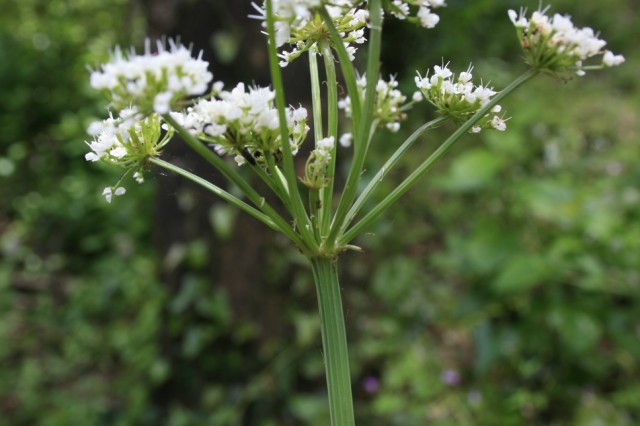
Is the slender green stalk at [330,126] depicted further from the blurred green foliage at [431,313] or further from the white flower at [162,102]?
the blurred green foliage at [431,313]

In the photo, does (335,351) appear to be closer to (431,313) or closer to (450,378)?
(450,378)

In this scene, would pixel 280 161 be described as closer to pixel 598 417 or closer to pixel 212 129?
pixel 212 129

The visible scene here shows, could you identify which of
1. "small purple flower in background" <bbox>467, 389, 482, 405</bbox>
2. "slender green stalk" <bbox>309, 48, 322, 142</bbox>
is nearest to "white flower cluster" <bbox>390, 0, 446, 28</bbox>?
"slender green stalk" <bbox>309, 48, 322, 142</bbox>

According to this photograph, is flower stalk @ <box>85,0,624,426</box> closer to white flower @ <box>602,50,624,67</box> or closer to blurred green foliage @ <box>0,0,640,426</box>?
white flower @ <box>602,50,624,67</box>

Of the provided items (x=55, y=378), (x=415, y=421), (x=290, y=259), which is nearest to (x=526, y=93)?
(x=290, y=259)

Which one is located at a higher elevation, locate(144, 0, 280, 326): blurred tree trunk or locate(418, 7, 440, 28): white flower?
locate(144, 0, 280, 326): blurred tree trunk

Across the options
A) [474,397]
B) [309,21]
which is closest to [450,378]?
[474,397]
